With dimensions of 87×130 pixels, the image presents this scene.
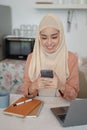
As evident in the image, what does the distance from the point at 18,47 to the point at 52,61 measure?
1.14 meters

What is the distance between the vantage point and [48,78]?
1.35m

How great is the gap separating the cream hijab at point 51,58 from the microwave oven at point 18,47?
3.26ft

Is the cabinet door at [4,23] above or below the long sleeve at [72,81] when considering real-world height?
above

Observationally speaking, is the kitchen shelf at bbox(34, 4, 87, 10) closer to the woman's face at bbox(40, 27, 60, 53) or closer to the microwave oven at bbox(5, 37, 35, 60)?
the microwave oven at bbox(5, 37, 35, 60)

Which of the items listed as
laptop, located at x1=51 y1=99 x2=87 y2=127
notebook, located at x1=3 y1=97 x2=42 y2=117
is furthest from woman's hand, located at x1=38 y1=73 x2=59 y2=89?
laptop, located at x1=51 y1=99 x2=87 y2=127

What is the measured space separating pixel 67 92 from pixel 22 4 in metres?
1.76

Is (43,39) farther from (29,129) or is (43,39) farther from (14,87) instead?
(14,87)

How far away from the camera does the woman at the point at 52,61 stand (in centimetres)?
155

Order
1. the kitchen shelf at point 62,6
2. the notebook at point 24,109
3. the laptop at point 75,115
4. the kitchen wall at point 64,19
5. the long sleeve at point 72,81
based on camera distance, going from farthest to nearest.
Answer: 1. the kitchen wall at point 64,19
2. the kitchen shelf at point 62,6
3. the long sleeve at point 72,81
4. the notebook at point 24,109
5. the laptop at point 75,115

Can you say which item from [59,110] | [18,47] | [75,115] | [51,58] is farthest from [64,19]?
[75,115]

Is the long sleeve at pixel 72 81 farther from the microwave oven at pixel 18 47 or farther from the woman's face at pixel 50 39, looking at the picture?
the microwave oven at pixel 18 47

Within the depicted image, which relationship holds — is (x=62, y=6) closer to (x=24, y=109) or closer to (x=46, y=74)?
(x=46, y=74)

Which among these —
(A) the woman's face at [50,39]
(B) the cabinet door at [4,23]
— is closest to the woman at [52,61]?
(A) the woman's face at [50,39]

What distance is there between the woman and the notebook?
131 mm
